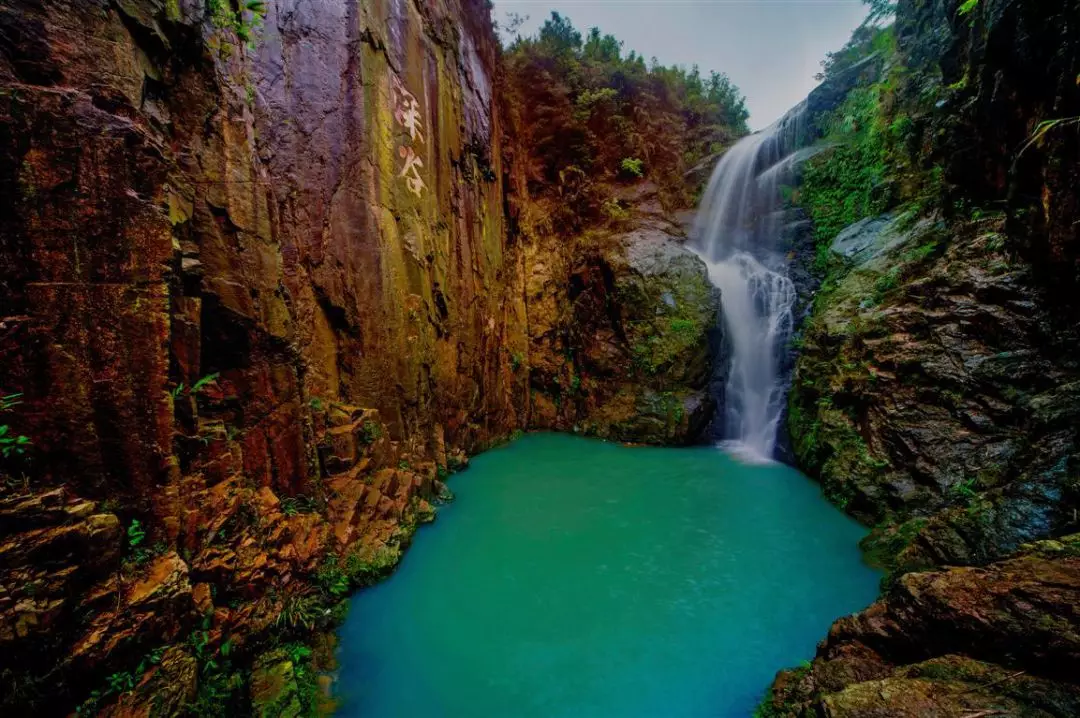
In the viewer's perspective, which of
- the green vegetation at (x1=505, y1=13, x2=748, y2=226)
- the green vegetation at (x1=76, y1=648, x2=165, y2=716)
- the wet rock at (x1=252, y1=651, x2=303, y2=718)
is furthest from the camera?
the green vegetation at (x1=505, y1=13, x2=748, y2=226)

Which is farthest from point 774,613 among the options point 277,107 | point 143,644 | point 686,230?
point 686,230

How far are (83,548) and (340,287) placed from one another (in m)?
4.64

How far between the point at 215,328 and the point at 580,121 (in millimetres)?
12883

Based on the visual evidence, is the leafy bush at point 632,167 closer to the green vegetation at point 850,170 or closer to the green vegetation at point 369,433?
the green vegetation at point 850,170

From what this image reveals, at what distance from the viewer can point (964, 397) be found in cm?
589

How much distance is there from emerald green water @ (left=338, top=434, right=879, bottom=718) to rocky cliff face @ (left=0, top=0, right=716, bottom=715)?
31.5 inches

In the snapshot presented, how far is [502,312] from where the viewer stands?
12.2 meters

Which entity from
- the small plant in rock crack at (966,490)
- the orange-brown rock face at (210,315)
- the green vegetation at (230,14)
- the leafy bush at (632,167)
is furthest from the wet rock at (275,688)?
the leafy bush at (632,167)

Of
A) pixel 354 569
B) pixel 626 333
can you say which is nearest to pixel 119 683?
pixel 354 569

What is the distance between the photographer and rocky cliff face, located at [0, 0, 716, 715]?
2.64m

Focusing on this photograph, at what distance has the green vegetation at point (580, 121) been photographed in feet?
45.1

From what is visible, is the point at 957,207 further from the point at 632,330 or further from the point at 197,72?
the point at 197,72

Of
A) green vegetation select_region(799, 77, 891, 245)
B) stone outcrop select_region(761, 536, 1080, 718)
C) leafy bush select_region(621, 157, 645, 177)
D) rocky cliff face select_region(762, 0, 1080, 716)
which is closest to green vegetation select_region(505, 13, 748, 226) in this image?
leafy bush select_region(621, 157, 645, 177)

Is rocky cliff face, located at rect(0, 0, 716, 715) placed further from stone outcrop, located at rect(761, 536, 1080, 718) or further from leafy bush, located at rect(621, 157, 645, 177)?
leafy bush, located at rect(621, 157, 645, 177)
